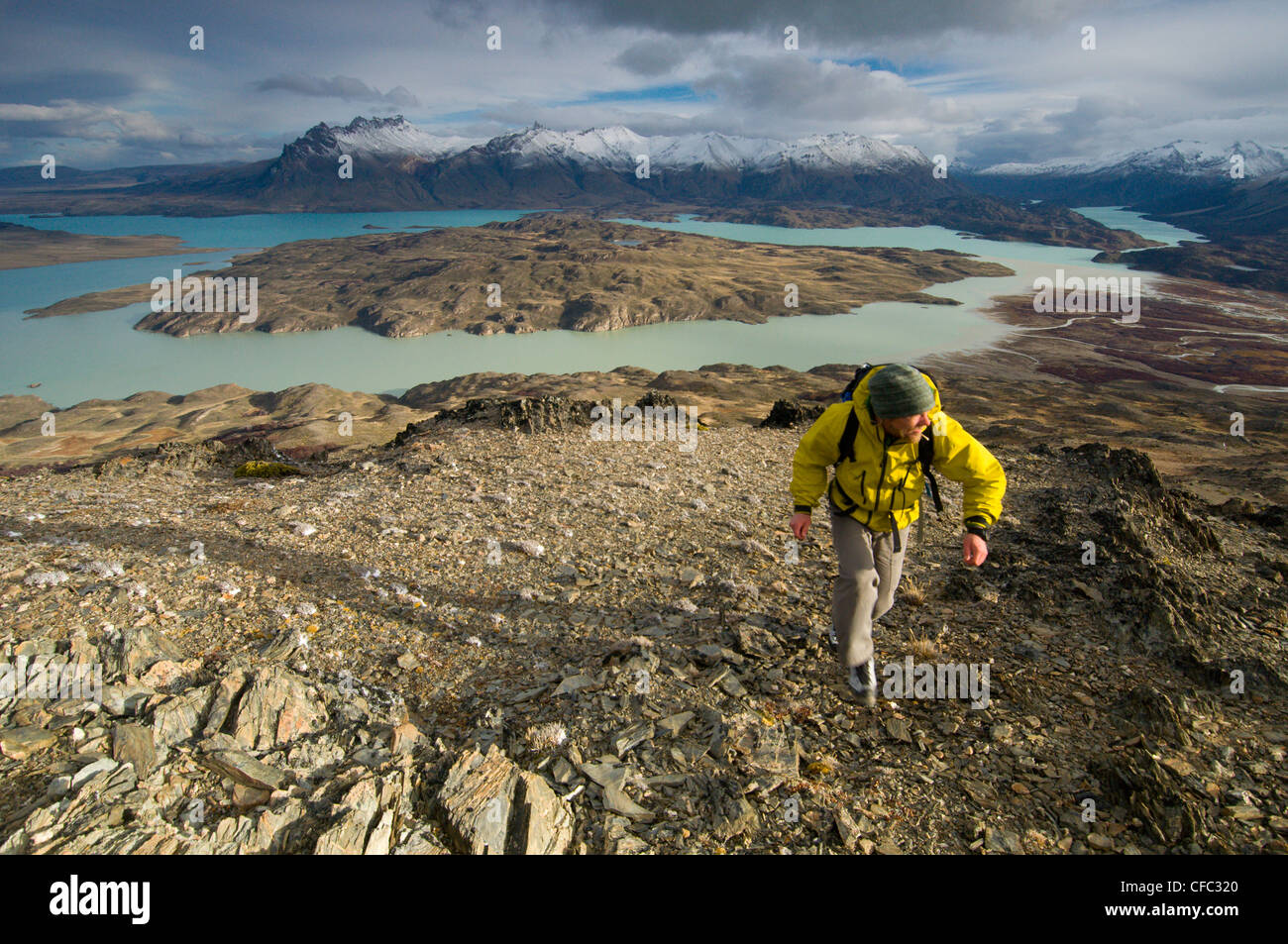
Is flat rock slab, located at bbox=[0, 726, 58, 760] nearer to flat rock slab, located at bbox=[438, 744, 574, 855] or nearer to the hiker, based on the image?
flat rock slab, located at bbox=[438, 744, 574, 855]

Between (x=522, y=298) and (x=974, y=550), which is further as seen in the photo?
(x=522, y=298)

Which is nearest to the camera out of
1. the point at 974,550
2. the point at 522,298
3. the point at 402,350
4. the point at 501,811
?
the point at 501,811

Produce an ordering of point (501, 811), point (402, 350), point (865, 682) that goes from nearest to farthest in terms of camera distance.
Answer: point (501, 811), point (865, 682), point (402, 350)

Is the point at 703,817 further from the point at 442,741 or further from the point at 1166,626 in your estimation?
the point at 1166,626

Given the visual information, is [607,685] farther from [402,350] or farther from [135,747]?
[402,350]

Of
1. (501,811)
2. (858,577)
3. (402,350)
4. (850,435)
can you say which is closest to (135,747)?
(501,811)

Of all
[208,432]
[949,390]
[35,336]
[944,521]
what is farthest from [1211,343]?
[35,336]

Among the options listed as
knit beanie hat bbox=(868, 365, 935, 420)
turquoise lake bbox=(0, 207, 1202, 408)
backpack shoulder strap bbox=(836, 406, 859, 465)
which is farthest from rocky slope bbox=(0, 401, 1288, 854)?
turquoise lake bbox=(0, 207, 1202, 408)
